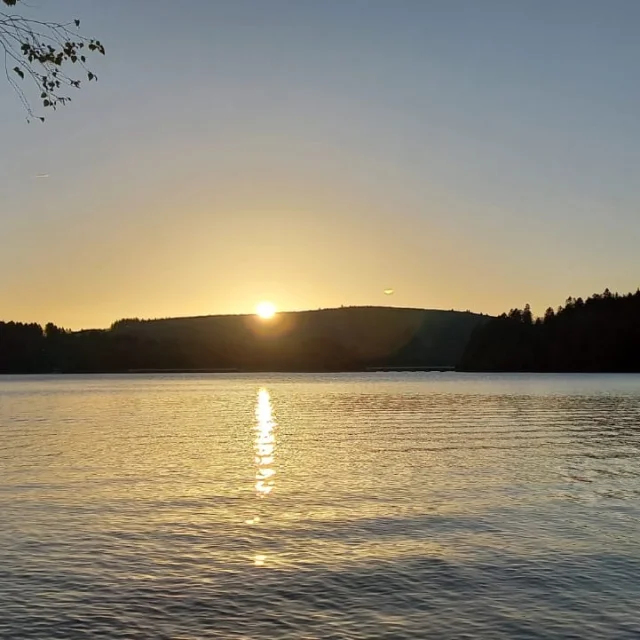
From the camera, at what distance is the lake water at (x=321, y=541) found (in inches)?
669

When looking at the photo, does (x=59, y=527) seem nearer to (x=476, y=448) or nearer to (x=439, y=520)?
(x=439, y=520)

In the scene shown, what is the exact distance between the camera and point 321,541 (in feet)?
78.1

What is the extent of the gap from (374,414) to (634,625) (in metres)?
71.9

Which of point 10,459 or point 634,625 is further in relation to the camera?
point 10,459

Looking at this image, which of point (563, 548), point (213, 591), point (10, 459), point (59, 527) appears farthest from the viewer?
point (10, 459)

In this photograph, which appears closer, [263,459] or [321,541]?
[321,541]

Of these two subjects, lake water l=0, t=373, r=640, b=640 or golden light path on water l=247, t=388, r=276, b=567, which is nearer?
lake water l=0, t=373, r=640, b=640

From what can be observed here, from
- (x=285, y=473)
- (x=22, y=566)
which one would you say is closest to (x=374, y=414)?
(x=285, y=473)

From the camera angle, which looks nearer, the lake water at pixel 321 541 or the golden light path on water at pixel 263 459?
the lake water at pixel 321 541

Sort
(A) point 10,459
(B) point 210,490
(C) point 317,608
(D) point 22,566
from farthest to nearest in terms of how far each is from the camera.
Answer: (A) point 10,459 < (B) point 210,490 < (D) point 22,566 < (C) point 317,608

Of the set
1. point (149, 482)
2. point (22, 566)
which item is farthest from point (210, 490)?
point (22, 566)

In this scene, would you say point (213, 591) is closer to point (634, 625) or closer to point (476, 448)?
point (634, 625)

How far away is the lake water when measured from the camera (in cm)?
1698

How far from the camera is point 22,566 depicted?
831 inches
